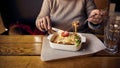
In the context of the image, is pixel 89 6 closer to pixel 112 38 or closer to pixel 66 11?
pixel 66 11

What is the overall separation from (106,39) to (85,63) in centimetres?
21

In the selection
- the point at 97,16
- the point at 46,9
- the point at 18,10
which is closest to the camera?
the point at 97,16

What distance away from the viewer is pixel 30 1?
1404 mm

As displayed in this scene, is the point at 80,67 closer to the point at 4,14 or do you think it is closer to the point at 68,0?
the point at 68,0

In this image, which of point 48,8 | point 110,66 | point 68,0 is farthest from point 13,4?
point 110,66

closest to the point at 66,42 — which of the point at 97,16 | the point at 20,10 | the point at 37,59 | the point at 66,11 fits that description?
the point at 37,59

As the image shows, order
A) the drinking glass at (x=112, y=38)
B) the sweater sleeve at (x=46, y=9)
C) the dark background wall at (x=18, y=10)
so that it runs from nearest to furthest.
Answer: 1. the drinking glass at (x=112, y=38)
2. the sweater sleeve at (x=46, y=9)
3. the dark background wall at (x=18, y=10)

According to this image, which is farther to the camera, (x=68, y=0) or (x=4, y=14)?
(x=4, y=14)

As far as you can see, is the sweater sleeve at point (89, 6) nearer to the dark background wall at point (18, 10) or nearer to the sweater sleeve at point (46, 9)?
the sweater sleeve at point (46, 9)

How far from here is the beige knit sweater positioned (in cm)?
122

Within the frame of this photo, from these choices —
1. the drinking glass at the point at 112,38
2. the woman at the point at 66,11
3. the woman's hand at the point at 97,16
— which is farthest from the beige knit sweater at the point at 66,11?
the drinking glass at the point at 112,38

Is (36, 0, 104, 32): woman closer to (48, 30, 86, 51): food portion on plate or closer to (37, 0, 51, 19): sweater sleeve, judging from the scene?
(37, 0, 51, 19): sweater sleeve

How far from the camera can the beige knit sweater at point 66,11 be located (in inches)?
48.0

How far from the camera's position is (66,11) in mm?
1231
